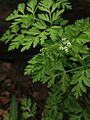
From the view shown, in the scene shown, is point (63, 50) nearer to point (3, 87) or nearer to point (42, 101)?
point (42, 101)

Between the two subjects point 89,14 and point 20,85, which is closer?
point 89,14

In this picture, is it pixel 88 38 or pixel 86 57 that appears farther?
pixel 86 57

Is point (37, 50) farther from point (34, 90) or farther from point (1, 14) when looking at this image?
point (34, 90)

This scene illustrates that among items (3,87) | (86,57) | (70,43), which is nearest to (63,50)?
(70,43)

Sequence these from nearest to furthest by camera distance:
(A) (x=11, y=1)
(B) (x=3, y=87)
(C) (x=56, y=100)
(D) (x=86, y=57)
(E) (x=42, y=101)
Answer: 1. (D) (x=86, y=57)
2. (A) (x=11, y=1)
3. (C) (x=56, y=100)
4. (E) (x=42, y=101)
5. (B) (x=3, y=87)

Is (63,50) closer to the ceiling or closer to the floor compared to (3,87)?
closer to the ceiling

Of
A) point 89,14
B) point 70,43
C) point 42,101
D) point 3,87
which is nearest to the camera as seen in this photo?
point 70,43

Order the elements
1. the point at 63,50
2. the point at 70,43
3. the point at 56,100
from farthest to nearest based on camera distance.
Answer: the point at 56,100 < the point at 63,50 < the point at 70,43

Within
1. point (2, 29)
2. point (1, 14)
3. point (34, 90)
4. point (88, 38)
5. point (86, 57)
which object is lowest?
point (34, 90)

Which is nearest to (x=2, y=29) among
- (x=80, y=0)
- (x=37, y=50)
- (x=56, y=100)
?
(x=37, y=50)
